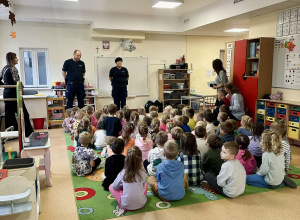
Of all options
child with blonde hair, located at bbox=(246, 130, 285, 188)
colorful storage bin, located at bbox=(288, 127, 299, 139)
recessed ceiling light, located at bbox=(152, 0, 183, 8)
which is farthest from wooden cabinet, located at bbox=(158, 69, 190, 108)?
child with blonde hair, located at bbox=(246, 130, 285, 188)

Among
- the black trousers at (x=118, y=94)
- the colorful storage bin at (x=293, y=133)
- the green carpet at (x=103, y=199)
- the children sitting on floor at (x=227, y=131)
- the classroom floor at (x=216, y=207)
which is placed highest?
the black trousers at (x=118, y=94)

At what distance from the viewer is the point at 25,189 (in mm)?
1728

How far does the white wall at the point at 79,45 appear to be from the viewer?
7129 millimetres

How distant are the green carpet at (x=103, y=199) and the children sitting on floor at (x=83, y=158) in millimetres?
101

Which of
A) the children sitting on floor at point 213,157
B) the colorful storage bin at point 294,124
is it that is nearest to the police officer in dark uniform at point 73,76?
the children sitting on floor at point 213,157

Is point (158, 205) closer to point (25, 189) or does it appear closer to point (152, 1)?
point (25, 189)

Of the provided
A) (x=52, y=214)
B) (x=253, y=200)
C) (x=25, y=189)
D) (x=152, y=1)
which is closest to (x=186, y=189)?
(x=253, y=200)

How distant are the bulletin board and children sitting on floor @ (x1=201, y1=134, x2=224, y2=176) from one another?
18.5ft

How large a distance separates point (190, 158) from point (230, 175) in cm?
45

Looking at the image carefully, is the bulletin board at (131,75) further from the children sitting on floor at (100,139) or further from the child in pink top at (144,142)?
the child in pink top at (144,142)

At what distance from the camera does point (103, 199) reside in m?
2.67

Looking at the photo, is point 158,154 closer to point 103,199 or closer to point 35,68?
point 103,199

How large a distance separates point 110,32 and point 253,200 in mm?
6422

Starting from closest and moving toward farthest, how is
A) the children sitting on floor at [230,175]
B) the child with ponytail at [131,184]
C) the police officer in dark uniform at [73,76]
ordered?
the child with ponytail at [131,184] < the children sitting on floor at [230,175] < the police officer in dark uniform at [73,76]
